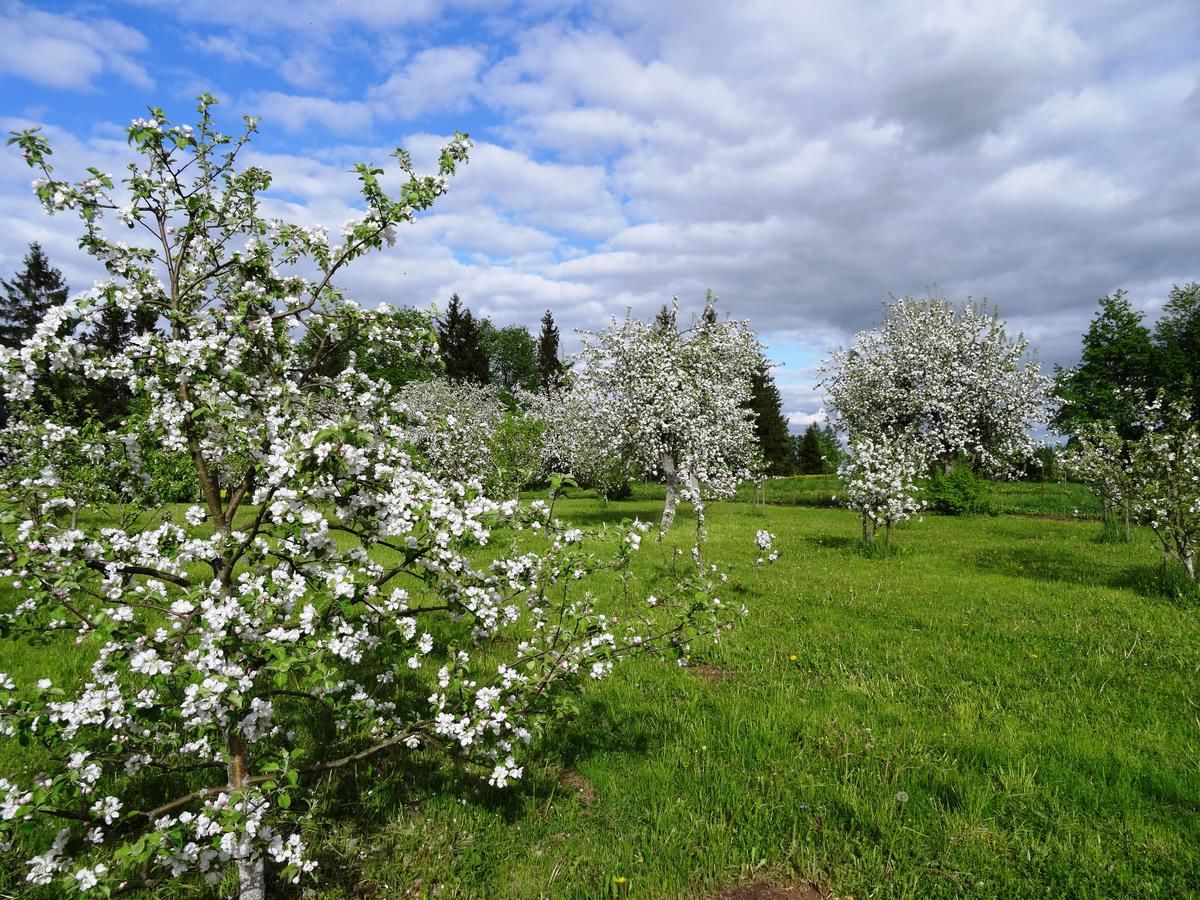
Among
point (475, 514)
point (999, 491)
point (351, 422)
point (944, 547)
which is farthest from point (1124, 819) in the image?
point (999, 491)

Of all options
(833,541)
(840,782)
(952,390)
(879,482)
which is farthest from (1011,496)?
(840,782)

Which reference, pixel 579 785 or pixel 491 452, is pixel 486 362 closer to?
pixel 491 452

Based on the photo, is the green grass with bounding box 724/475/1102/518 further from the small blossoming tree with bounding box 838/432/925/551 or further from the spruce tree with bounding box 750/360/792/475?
the spruce tree with bounding box 750/360/792/475

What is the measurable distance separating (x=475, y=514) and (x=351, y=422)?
946 mm

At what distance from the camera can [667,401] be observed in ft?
67.1

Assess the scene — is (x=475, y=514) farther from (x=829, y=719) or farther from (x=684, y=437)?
(x=684, y=437)

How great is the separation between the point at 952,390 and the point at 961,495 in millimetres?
6565

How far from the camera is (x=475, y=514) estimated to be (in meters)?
3.76

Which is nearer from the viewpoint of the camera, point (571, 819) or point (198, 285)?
point (198, 285)

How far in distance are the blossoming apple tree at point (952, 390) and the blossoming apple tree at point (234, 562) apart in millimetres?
28782

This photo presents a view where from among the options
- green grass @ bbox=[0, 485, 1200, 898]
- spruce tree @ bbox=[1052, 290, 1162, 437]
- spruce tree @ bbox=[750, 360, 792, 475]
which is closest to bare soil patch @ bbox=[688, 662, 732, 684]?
green grass @ bbox=[0, 485, 1200, 898]

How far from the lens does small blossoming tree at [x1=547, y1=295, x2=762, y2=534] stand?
68.0ft

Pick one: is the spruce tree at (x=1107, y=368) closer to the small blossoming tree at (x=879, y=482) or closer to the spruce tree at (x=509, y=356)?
the small blossoming tree at (x=879, y=482)

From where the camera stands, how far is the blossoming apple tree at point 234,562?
3.12 meters
